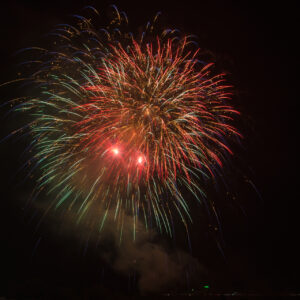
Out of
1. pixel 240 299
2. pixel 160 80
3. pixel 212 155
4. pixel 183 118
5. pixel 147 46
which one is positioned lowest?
pixel 240 299

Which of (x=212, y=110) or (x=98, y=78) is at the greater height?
(x=98, y=78)

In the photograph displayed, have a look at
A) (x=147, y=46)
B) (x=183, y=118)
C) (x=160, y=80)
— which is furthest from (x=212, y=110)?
(x=147, y=46)

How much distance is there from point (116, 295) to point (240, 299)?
697 inches

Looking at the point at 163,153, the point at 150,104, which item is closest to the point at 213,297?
the point at 163,153

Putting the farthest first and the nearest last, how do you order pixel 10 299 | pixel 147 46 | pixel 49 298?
pixel 49 298 → pixel 10 299 → pixel 147 46

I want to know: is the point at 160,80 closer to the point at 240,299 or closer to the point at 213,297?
the point at 240,299

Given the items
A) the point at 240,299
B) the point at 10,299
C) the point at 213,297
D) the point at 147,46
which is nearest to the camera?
the point at 147,46

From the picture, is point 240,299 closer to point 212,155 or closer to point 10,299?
point 212,155

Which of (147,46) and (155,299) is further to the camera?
(155,299)

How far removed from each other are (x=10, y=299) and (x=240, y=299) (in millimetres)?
25057

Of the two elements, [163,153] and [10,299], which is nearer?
[163,153]

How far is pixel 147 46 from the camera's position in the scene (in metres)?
11.8

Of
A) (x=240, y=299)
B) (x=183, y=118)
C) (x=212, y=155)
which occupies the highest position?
(x=183, y=118)

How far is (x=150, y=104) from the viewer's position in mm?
12078
